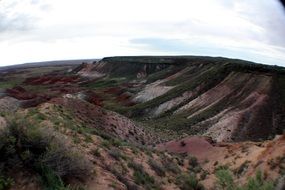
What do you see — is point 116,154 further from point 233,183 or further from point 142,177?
point 233,183

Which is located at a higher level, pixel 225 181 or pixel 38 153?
pixel 38 153

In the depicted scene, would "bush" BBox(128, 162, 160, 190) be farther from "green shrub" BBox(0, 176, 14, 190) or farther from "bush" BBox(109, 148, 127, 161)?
"green shrub" BBox(0, 176, 14, 190)

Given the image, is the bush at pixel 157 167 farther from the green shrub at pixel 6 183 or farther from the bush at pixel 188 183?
the green shrub at pixel 6 183

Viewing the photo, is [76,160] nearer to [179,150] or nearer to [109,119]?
[179,150]

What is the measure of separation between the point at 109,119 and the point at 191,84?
1415 inches

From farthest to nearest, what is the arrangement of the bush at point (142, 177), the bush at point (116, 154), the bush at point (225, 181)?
1. the bush at point (116, 154)
2. the bush at point (142, 177)
3. the bush at point (225, 181)

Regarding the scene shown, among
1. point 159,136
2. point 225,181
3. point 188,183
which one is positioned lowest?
point 159,136

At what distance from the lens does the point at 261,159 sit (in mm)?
21312

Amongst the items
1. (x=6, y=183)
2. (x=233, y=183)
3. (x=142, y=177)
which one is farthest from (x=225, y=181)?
(x=6, y=183)

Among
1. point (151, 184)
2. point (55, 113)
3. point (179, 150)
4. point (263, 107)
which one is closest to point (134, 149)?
point (151, 184)

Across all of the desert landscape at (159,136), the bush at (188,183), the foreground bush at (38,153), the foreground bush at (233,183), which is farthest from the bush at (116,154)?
the foreground bush at (38,153)

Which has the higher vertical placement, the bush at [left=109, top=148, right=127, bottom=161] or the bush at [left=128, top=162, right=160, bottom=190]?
the bush at [left=109, top=148, right=127, bottom=161]

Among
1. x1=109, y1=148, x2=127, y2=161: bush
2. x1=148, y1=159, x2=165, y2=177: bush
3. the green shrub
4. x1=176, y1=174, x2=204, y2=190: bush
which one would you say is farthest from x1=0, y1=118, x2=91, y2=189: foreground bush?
x1=176, y1=174, x2=204, y2=190: bush

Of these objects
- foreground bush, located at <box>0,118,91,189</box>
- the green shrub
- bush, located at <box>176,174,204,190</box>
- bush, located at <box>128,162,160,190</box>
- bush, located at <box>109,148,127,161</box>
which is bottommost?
bush, located at <box>176,174,204,190</box>
